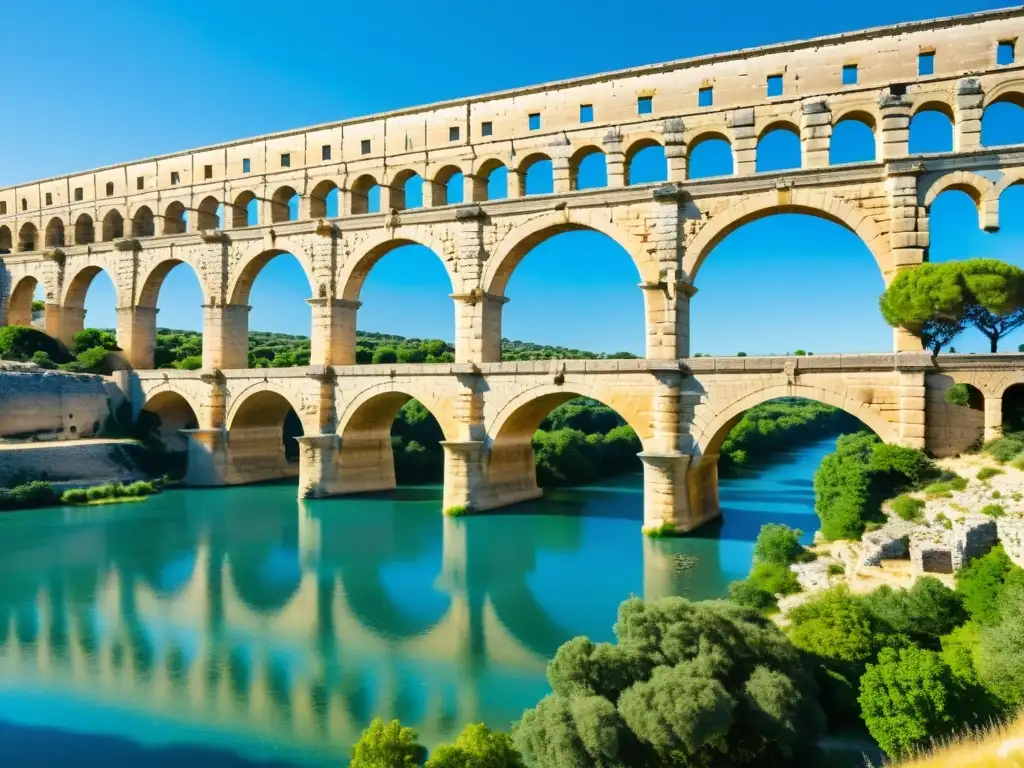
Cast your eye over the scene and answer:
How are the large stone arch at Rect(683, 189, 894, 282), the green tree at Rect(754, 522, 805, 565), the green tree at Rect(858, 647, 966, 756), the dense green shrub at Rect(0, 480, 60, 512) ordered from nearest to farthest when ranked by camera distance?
the green tree at Rect(858, 647, 966, 756)
the green tree at Rect(754, 522, 805, 565)
the large stone arch at Rect(683, 189, 894, 282)
the dense green shrub at Rect(0, 480, 60, 512)

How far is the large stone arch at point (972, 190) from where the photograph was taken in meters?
15.9

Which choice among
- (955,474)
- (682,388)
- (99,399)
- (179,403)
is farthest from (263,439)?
(955,474)

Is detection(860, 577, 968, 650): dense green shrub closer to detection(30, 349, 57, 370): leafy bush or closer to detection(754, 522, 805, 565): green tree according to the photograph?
detection(754, 522, 805, 565): green tree

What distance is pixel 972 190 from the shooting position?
1622 cm

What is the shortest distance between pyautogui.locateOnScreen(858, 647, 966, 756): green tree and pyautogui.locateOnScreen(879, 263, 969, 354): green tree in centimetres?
1022

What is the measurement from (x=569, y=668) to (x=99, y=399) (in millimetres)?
26002

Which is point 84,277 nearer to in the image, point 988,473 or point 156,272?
point 156,272

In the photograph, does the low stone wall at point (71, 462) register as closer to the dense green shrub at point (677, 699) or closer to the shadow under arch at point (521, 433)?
the shadow under arch at point (521, 433)

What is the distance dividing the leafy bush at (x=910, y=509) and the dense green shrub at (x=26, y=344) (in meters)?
30.7

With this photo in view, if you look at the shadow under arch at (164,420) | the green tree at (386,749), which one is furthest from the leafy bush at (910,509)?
the shadow under arch at (164,420)

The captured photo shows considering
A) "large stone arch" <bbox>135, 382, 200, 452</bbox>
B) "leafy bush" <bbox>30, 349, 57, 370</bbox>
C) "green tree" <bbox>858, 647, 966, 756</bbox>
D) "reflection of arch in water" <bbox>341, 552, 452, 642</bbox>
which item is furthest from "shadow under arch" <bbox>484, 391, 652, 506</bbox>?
"leafy bush" <bbox>30, 349, 57, 370</bbox>

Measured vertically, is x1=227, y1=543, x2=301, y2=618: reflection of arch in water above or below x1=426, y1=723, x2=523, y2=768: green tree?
below

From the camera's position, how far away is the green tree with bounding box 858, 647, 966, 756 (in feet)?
21.5

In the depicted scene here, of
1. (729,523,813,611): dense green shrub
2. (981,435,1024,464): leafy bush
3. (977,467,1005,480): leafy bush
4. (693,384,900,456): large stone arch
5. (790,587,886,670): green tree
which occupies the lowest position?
(729,523,813,611): dense green shrub
